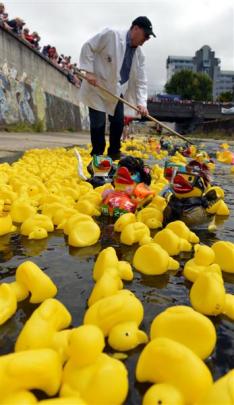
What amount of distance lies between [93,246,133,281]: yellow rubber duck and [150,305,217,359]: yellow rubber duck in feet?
1.61

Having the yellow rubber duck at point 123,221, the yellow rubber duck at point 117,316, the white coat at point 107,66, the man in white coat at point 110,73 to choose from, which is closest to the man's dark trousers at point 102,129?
the man in white coat at point 110,73

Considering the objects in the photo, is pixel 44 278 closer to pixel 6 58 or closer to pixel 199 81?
pixel 6 58

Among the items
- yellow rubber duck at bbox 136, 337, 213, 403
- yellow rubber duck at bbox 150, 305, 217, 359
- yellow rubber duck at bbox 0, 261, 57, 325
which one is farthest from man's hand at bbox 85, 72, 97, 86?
yellow rubber duck at bbox 136, 337, 213, 403

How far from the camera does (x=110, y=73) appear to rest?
538 centimetres

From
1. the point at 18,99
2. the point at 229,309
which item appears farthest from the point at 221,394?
the point at 18,99

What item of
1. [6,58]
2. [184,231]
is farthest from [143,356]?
[6,58]

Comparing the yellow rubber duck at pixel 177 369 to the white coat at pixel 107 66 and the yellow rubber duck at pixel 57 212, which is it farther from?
the white coat at pixel 107 66

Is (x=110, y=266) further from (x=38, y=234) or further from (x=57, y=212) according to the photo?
(x=57, y=212)

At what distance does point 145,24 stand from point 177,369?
4.34m

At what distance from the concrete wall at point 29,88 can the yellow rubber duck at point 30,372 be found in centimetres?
1202

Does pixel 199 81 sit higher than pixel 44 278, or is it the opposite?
pixel 199 81

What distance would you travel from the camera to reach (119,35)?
508 centimetres

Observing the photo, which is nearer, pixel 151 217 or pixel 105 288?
pixel 105 288

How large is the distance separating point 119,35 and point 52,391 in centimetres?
474
